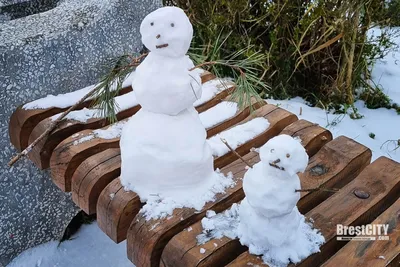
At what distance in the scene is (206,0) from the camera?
250 centimetres

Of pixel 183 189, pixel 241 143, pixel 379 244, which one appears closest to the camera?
pixel 379 244

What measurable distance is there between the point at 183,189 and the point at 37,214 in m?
0.66

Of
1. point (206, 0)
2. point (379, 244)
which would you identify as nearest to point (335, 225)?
point (379, 244)

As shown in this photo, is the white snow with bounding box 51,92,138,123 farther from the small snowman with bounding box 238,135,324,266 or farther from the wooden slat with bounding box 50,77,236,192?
the small snowman with bounding box 238,135,324,266

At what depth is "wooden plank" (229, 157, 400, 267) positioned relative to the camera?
3.91 ft

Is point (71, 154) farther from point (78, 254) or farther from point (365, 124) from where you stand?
point (365, 124)

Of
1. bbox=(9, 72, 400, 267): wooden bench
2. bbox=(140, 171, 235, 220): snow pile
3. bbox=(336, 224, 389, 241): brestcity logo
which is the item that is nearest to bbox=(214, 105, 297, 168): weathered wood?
bbox=(9, 72, 400, 267): wooden bench

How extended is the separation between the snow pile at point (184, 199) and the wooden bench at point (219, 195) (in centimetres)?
2

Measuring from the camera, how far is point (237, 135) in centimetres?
151

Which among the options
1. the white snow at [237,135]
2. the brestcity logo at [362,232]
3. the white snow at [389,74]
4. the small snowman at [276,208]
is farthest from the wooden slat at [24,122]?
the white snow at [389,74]

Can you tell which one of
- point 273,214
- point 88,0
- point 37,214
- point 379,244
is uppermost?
point 88,0

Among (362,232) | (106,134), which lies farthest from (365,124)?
(106,134)

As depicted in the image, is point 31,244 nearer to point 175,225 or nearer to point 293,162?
point 175,225

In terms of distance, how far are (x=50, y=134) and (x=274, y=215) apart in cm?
74
